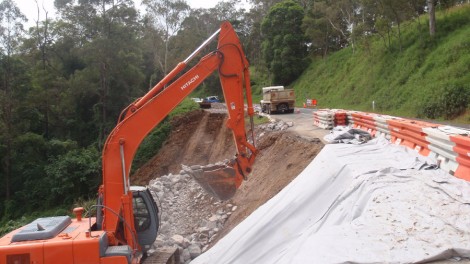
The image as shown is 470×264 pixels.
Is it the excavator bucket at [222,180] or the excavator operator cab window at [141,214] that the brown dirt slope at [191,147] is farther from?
the excavator operator cab window at [141,214]

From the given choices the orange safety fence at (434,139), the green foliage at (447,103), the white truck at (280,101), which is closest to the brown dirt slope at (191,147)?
the white truck at (280,101)

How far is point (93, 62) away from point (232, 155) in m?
19.3

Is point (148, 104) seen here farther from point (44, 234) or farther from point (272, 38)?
point (272, 38)

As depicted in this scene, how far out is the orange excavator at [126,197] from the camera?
6.66 m

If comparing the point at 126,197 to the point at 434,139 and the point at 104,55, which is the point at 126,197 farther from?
the point at 104,55

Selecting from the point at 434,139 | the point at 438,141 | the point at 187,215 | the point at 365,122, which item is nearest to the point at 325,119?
the point at 365,122

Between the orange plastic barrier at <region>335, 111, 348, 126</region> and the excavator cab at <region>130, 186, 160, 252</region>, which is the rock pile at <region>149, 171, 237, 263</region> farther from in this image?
the orange plastic barrier at <region>335, 111, 348, 126</region>

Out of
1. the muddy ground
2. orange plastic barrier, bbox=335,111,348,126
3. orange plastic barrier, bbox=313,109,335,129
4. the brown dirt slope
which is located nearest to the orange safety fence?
the muddy ground

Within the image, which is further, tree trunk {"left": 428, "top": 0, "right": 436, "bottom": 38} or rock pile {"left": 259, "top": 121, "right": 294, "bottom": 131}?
tree trunk {"left": 428, "top": 0, "right": 436, "bottom": 38}

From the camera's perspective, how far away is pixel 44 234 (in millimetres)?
6914

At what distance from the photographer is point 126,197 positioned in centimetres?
742

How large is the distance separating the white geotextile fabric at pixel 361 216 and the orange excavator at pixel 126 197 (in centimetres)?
150

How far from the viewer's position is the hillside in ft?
68.5

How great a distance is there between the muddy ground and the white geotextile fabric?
3.51 metres
